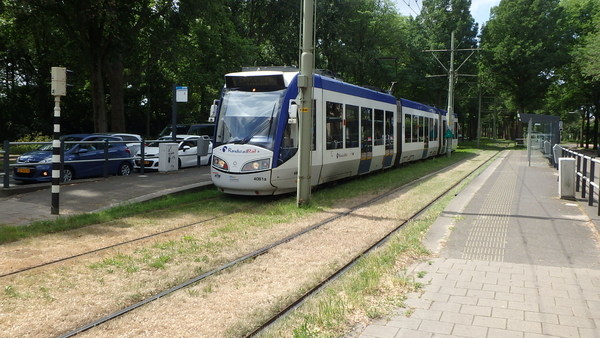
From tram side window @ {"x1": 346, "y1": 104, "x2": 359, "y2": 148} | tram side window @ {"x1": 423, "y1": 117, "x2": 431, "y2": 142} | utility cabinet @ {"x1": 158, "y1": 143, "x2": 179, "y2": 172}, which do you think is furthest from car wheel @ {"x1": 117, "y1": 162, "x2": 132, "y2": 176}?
tram side window @ {"x1": 423, "y1": 117, "x2": 431, "y2": 142}

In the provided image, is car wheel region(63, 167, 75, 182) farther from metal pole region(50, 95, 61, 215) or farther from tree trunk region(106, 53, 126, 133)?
tree trunk region(106, 53, 126, 133)

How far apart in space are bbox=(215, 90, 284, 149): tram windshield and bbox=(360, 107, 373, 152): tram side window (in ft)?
14.2

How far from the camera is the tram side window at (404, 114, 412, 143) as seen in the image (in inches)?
779

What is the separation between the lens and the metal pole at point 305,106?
10.1m

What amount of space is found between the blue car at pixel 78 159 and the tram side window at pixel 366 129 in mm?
7027

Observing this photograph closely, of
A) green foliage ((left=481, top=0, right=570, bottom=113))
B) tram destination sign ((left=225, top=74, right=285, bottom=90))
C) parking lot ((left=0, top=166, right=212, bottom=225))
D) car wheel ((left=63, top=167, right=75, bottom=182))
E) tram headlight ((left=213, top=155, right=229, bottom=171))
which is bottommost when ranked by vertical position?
parking lot ((left=0, top=166, right=212, bottom=225))

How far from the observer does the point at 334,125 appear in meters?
12.7

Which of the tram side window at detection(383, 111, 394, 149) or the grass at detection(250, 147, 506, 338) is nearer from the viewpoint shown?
the grass at detection(250, 147, 506, 338)

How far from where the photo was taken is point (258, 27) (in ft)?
113

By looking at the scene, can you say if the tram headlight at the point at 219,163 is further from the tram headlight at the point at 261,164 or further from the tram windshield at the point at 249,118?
the tram headlight at the point at 261,164

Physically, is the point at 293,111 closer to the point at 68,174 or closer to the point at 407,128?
the point at 68,174

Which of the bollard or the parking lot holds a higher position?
the bollard

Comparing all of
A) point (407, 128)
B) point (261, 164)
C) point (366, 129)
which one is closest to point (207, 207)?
point (261, 164)

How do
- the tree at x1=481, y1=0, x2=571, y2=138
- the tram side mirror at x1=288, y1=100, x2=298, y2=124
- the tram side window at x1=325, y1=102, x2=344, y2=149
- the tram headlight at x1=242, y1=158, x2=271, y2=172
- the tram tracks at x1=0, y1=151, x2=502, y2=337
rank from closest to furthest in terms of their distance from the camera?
the tram tracks at x1=0, y1=151, x2=502, y2=337
the tram side mirror at x1=288, y1=100, x2=298, y2=124
the tram headlight at x1=242, y1=158, x2=271, y2=172
the tram side window at x1=325, y1=102, x2=344, y2=149
the tree at x1=481, y1=0, x2=571, y2=138
